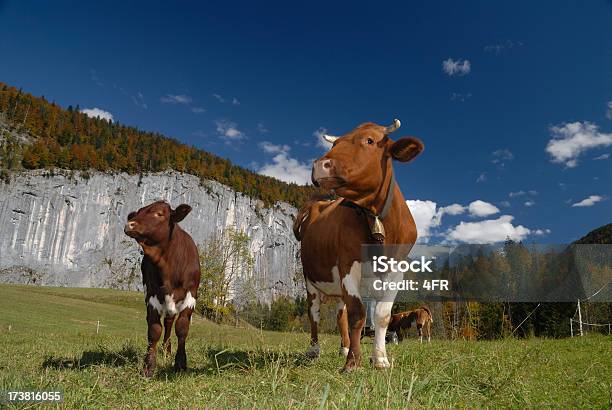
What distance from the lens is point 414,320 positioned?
2344cm

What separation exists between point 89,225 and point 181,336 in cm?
12927

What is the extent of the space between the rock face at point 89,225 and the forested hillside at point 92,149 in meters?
6.03

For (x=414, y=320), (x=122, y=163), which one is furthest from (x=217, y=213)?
(x=414, y=320)

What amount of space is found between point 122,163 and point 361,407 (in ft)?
491

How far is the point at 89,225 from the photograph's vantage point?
4688 inches

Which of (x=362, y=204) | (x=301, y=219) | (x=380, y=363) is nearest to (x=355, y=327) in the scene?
(x=380, y=363)

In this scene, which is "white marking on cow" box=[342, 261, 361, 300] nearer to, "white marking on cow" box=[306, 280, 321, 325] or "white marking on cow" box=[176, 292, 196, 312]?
"white marking on cow" box=[306, 280, 321, 325]

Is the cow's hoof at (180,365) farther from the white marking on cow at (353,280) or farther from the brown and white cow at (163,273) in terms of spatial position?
the white marking on cow at (353,280)

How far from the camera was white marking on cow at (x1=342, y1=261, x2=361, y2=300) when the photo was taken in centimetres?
449

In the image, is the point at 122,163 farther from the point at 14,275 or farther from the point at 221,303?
the point at 221,303

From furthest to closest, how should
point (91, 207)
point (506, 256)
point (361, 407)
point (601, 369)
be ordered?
1. point (91, 207)
2. point (506, 256)
3. point (601, 369)
4. point (361, 407)

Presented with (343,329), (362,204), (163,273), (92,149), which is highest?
(92,149)

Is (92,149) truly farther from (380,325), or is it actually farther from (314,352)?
(380,325)

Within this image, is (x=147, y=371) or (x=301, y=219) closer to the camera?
(x=147, y=371)
